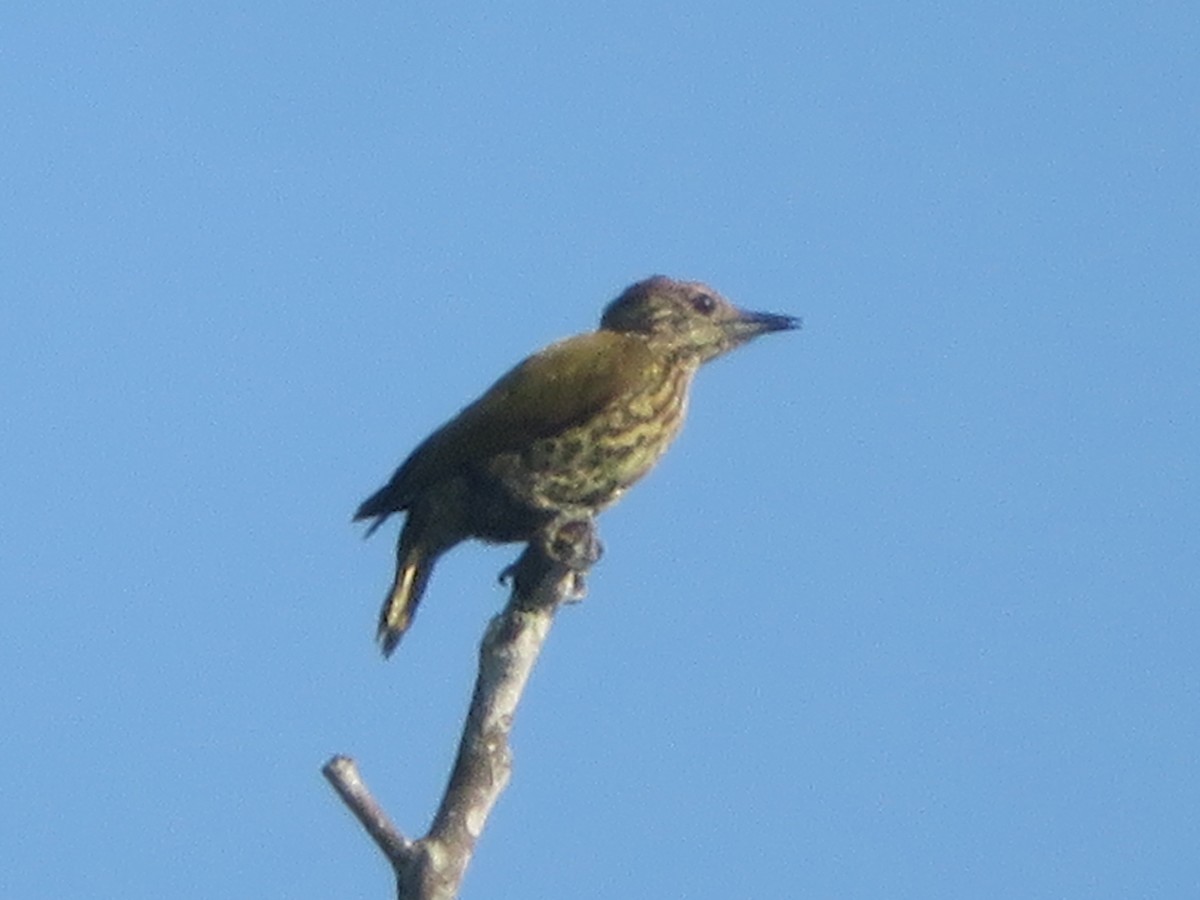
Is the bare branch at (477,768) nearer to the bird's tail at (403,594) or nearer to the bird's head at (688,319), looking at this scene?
the bird's tail at (403,594)

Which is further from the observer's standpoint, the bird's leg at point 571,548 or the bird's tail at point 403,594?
the bird's tail at point 403,594

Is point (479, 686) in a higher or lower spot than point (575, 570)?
lower

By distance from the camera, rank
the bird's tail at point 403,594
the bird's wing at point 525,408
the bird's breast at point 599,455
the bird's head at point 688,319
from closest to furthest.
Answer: the bird's tail at point 403,594 < the bird's wing at point 525,408 < the bird's breast at point 599,455 < the bird's head at point 688,319

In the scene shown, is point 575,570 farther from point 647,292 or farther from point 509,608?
point 647,292

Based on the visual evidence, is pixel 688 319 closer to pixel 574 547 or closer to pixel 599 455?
pixel 599 455

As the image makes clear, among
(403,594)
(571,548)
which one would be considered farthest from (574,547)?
(403,594)

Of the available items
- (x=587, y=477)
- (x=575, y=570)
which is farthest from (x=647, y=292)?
(x=575, y=570)

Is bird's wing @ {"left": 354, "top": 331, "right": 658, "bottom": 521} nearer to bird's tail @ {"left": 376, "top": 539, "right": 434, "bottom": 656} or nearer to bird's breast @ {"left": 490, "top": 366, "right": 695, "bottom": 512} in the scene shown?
bird's breast @ {"left": 490, "top": 366, "right": 695, "bottom": 512}

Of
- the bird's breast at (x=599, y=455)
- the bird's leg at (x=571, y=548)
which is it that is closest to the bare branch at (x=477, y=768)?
the bird's leg at (x=571, y=548)
